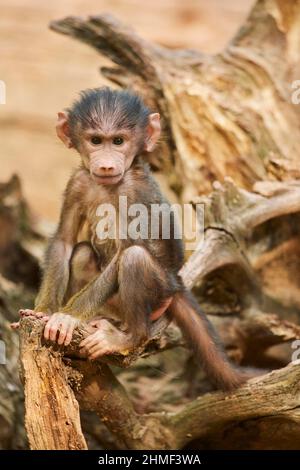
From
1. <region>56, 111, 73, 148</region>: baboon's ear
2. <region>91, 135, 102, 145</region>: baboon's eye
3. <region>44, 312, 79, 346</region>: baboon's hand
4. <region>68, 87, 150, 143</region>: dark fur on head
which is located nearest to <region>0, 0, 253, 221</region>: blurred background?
<region>56, 111, 73, 148</region>: baboon's ear

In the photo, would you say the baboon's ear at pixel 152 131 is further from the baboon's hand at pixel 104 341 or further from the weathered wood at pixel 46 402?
the weathered wood at pixel 46 402

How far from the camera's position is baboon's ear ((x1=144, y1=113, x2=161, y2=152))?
425cm

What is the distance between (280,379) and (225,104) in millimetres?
2506

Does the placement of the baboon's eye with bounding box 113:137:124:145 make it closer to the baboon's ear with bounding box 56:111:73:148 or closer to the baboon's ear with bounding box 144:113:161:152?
the baboon's ear with bounding box 144:113:161:152

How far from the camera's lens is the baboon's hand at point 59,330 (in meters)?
3.44

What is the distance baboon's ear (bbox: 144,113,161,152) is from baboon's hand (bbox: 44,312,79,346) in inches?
48.5

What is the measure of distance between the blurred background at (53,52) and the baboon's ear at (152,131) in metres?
6.64

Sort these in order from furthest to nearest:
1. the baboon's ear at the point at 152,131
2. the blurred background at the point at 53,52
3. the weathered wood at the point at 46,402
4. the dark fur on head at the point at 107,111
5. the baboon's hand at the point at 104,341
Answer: the blurred background at the point at 53,52 → the baboon's ear at the point at 152,131 → the dark fur on head at the point at 107,111 → the baboon's hand at the point at 104,341 → the weathered wood at the point at 46,402

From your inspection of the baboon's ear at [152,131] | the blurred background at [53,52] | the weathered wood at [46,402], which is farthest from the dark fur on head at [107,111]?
the blurred background at [53,52]

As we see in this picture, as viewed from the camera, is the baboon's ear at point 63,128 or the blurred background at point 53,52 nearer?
the baboon's ear at point 63,128

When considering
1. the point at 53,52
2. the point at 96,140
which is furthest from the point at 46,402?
the point at 53,52

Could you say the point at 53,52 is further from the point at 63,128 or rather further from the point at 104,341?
the point at 104,341

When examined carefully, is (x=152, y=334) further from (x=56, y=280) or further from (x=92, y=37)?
(x=92, y=37)
